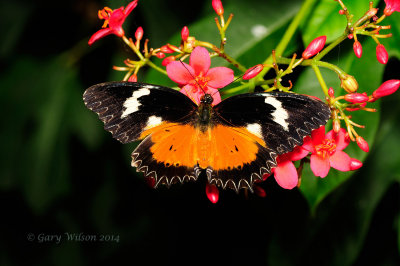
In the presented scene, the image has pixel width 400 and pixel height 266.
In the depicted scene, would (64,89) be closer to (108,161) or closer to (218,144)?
(108,161)

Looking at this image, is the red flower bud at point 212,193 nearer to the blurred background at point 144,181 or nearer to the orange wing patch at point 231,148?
the orange wing patch at point 231,148

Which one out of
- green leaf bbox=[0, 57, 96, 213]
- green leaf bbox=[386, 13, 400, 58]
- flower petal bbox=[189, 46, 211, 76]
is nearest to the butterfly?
flower petal bbox=[189, 46, 211, 76]

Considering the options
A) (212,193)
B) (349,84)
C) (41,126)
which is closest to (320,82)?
(349,84)

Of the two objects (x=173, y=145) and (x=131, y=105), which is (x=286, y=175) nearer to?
(x=173, y=145)

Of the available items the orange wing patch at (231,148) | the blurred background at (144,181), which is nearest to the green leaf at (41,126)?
the blurred background at (144,181)

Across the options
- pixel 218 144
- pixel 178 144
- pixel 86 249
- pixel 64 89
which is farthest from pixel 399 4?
pixel 86 249
